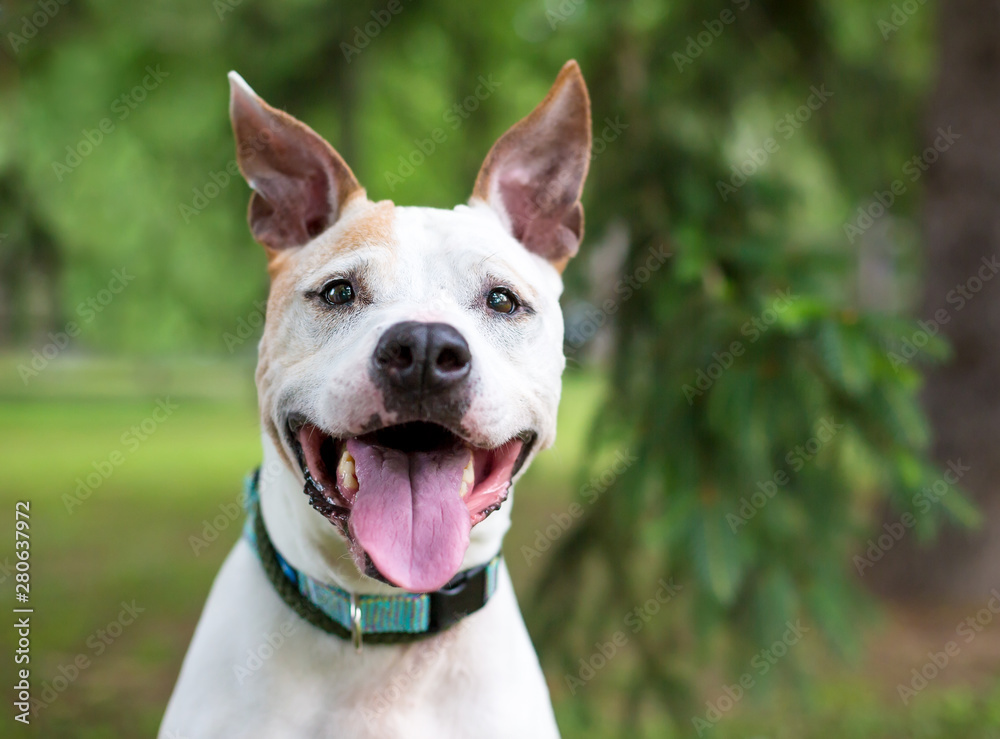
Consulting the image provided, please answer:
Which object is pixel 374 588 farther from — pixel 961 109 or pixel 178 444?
pixel 178 444

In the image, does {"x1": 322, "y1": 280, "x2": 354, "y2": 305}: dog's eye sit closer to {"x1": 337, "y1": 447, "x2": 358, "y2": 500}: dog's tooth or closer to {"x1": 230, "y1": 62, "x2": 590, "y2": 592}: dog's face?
{"x1": 230, "y1": 62, "x2": 590, "y2": 592}: dog's face

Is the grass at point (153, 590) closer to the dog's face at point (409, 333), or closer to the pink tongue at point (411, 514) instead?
the dog's face at point (409, 333)

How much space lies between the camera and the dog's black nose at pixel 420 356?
1.82m

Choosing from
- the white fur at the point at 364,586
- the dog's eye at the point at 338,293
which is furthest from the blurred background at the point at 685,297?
the dog's eye at the point at 338,293

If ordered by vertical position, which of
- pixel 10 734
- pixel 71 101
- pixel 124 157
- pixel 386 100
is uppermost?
pixel 386 100

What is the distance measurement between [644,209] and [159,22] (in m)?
3.39

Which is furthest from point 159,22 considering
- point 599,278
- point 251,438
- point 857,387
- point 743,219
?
point 251,438

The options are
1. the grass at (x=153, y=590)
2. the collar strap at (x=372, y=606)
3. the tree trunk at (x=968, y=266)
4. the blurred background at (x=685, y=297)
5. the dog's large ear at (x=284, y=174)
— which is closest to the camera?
the collar strap at (x=372, y=606)

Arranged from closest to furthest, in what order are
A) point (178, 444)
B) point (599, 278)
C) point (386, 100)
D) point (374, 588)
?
point (374, 588) → point (599, 278) → point (386, 100) → point (178, 444)

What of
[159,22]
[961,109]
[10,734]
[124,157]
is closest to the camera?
[10,734]

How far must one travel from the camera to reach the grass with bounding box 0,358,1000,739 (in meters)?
5.11

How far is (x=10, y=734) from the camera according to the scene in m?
4.87

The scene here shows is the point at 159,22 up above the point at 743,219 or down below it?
below

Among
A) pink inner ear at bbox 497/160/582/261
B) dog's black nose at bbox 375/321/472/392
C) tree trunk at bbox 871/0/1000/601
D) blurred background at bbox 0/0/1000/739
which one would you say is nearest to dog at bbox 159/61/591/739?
dog's black nose at bbox 375/321/472/392
